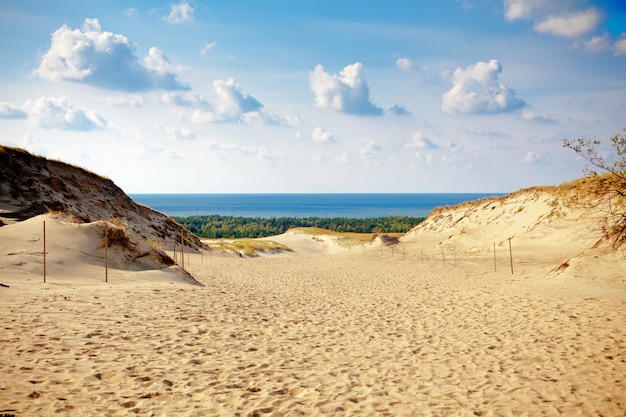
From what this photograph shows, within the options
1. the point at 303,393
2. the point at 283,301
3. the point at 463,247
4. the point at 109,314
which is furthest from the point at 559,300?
the point at 463,247

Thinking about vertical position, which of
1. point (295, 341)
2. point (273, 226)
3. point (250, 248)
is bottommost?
point (273, 226)

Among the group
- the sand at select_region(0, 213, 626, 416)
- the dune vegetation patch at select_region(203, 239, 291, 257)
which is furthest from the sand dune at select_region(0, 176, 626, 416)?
the dune vegetation patch at select_region(203, 239, 291, 257)

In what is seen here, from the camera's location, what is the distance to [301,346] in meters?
9.79

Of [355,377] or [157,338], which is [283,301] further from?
[355,377]

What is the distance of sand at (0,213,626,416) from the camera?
6523mm

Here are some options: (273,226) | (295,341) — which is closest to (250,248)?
(295,341)

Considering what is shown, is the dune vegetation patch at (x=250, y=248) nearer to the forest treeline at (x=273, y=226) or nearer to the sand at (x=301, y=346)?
the sand at (x=301, y=346)

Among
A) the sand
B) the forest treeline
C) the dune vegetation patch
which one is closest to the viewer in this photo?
the sand

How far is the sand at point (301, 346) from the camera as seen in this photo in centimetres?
652

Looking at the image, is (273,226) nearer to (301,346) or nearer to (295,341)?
(295,341)

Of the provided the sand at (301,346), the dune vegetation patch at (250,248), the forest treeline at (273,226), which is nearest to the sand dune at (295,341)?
the sand at (301,346)

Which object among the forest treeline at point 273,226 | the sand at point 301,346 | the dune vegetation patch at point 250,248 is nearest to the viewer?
the sand at point 301,346

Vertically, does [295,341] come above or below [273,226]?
above

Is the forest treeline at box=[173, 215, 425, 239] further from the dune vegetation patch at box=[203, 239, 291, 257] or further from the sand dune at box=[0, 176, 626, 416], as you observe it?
the sand dune at box=[0, 176, 626, 416]
